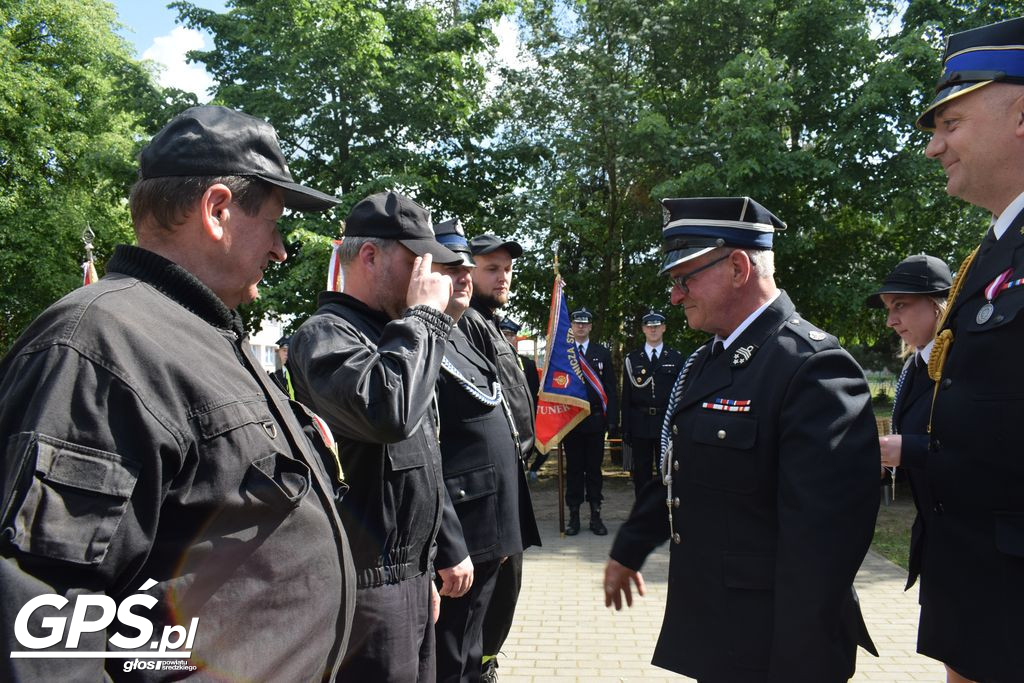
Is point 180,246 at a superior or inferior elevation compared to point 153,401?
superior

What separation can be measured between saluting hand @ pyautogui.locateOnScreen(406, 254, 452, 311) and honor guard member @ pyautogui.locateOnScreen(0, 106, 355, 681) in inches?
28.3

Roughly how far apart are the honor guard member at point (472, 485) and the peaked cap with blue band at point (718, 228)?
1.10 meters

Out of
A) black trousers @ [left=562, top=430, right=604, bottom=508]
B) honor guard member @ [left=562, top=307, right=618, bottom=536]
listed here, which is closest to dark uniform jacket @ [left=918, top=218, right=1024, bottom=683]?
honor guard member @ [left=562, top=307, right=618, bottom=536]

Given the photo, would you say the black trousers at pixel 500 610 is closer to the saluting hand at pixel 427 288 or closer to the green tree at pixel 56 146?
the saluting hand at pixel 427 288

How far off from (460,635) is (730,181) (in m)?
10.2

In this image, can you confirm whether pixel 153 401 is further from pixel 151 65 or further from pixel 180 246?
pixel 151 65

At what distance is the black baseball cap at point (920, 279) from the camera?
4137 mm

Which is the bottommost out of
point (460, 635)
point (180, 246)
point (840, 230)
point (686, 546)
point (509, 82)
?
point (460, 635)

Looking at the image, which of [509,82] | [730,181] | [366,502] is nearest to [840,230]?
[730,181]

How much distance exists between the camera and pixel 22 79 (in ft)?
65.8

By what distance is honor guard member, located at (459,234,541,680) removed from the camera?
4016 millimetres

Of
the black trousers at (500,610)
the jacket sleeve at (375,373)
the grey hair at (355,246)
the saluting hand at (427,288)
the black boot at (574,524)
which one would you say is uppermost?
the grey hair at (355,246)

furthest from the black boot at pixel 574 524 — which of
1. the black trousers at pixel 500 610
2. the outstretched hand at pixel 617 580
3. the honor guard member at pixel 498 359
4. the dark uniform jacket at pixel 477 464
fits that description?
the outstretched hand at pixel 617 580

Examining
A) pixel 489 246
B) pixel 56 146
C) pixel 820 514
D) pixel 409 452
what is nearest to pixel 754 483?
pixel 820 514
